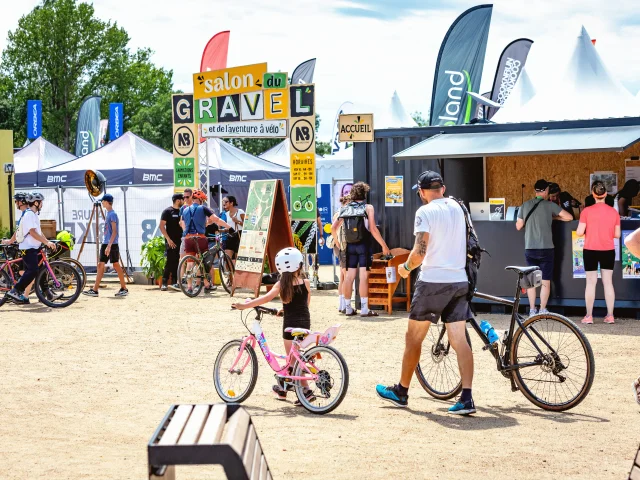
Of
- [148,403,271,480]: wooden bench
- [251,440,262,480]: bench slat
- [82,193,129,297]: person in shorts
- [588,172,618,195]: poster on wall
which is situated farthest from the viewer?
[82,193,129,297]: person in shorts

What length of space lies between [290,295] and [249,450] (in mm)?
3672

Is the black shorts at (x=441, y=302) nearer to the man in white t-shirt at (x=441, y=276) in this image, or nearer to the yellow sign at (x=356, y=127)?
the man in white t-shirt at (x=441, y=276)

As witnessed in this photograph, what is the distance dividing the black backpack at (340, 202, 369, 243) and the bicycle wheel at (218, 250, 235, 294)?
3.78m

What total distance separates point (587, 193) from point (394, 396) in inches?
341

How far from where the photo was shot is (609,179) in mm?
14672

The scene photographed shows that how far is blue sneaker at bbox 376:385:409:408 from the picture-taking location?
281 inches

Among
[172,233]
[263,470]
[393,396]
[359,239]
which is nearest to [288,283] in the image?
[393,396]

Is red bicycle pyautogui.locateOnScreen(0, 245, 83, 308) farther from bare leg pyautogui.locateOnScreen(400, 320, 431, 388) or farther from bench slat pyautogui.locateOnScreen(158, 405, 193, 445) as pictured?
bench slat pyautogui.locateOnScreen(158, 405, 193, 445)

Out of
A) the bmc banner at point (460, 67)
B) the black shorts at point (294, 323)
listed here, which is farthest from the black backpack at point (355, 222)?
the bmc banner at point (460, 67)

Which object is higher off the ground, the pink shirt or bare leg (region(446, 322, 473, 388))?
the pink shirt

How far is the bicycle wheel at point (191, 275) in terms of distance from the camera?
15.8 meters

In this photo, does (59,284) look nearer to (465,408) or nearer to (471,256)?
(471,256)

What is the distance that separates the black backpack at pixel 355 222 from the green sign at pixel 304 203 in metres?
3.82

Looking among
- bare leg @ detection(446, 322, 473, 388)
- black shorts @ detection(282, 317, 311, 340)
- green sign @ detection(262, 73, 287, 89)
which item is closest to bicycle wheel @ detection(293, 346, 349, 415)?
black shorts @ detection(282, 317, 311, 340)
